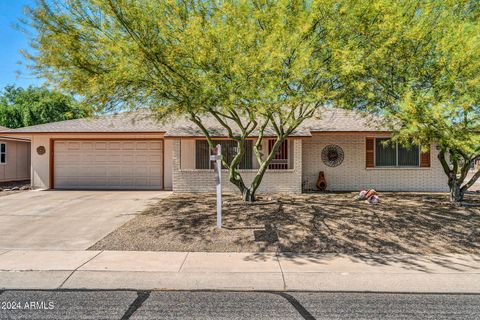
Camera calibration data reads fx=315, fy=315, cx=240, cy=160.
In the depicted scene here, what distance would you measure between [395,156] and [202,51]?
37.9 ft

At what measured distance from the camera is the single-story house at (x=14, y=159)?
62.4 ft

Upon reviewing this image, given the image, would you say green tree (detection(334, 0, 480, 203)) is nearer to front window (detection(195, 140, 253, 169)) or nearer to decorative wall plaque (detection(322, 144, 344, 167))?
decorative wall plaque (detection(322, 144, 344, 167))

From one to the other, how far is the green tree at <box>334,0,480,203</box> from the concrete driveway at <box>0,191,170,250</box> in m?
→ 7.62

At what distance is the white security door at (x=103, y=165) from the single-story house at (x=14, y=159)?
548cm

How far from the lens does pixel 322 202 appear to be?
1142 centimetres

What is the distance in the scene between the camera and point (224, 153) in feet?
47.9

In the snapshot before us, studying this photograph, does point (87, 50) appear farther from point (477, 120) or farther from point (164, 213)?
point (477, 120)

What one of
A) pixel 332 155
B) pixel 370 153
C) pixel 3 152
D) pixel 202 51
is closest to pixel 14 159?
pixel 3 152

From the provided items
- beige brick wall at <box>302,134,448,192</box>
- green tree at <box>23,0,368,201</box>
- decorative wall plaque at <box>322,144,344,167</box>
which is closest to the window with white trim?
green tree at <box>23,0,368,201</box>

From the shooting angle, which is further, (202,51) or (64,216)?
(64,216)

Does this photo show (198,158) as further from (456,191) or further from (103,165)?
(456,191)

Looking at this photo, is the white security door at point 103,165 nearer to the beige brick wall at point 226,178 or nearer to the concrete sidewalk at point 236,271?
the beige brick wall at point 226,178

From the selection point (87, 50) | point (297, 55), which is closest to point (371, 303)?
point (297, 55)

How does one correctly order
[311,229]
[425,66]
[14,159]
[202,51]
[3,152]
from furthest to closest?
[14,159]
[3,152]
[425,66]
[311,229]
[202,51]
